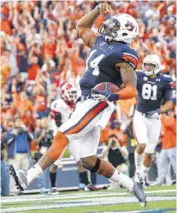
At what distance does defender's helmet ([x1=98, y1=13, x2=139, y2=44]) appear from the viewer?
739 cm

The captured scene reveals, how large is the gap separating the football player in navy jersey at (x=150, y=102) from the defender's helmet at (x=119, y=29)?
3.89 m

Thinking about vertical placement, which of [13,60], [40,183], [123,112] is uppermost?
[13,60]

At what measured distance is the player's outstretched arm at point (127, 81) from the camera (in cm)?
698

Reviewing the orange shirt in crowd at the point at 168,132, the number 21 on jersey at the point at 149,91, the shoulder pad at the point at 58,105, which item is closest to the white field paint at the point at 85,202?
the number 21 on jersey at the point at 149,91

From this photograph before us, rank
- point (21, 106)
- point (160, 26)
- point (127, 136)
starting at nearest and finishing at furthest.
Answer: point (127, 136) < point (21, 106) < point (160, 26)

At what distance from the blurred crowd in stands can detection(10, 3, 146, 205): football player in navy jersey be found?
5.39 metres

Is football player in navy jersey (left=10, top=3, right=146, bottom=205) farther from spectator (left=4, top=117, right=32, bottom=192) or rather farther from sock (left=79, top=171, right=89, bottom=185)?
spectator (left=4, top=117, right=32, bottom=192)

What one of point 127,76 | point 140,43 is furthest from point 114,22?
point 140,43

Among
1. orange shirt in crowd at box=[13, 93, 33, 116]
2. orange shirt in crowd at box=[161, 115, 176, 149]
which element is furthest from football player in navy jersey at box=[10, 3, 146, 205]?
orange shirt in crowd at box=[13, 93, 33, 116]

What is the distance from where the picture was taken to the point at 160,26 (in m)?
20.0

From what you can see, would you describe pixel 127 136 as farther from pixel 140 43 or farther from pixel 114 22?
pixel 114 22

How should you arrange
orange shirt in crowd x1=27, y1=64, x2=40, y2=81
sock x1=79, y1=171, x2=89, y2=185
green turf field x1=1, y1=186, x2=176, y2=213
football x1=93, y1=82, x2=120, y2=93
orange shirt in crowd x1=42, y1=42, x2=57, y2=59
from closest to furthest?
football x1=93, y1=82, x2=120, y2=93 < green turf field x1=1, y1=186, x2=176, y2=213 < sock x1=79, y1=171, x2=89, y2=185 < orange shirt in crowd x1=27, y1=64, x2=40, y2=81 < orange shirt in crowd x1=42, y1=42, x2=57, y2=59

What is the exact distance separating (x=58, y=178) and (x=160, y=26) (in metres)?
7.50

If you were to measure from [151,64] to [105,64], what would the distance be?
4185 mm
